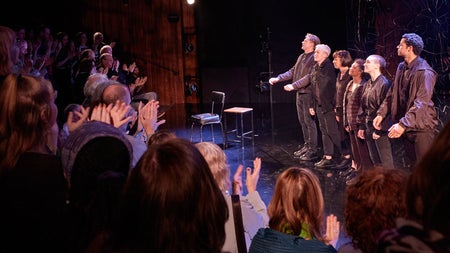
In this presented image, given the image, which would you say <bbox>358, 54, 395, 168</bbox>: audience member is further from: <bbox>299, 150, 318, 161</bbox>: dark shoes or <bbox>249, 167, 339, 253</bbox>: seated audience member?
<bbox>249, 167, 339, 253</bbox>: seated audience member

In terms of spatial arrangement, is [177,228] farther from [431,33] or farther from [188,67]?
[188,67]

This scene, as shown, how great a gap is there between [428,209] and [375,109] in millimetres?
4017

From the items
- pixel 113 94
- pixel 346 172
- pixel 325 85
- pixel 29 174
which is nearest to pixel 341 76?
pixel 325 85

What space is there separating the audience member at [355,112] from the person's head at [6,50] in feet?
11.3

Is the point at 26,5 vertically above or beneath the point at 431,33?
above

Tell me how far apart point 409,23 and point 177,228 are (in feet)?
22.6

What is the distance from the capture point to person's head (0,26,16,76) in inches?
107

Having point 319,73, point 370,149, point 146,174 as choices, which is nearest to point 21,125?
point 146,174

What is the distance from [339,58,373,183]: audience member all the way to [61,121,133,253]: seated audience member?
3624 mm

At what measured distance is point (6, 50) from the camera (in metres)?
2.76

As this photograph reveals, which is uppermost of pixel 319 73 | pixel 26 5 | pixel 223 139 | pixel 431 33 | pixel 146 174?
pixel 26 5

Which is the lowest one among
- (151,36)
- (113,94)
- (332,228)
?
(332,228)

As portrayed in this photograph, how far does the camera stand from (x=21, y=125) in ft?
6.48

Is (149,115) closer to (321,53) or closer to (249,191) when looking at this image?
(249,191)
